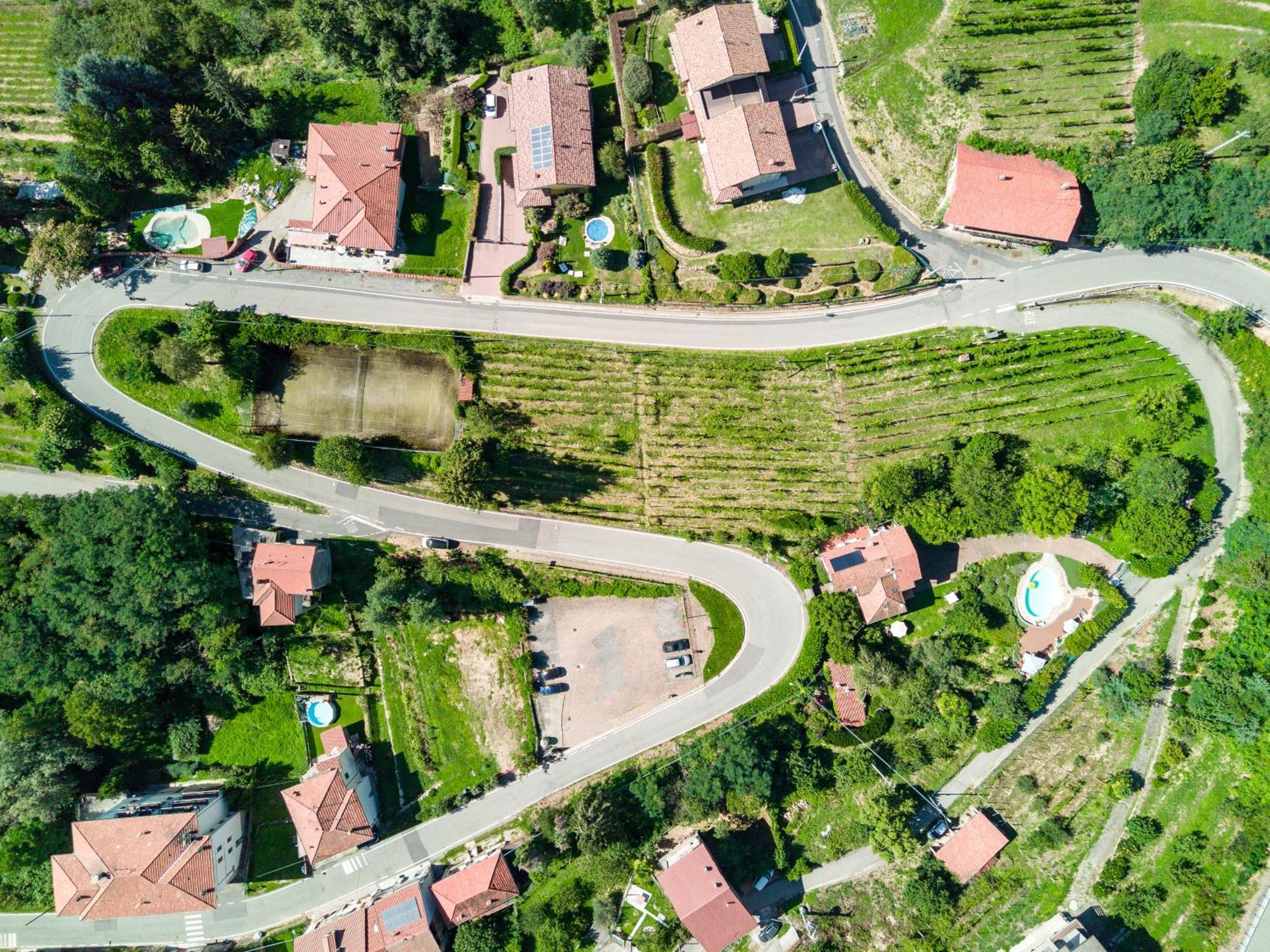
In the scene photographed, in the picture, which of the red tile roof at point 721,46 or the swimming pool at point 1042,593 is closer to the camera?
the red tile roof at point 721,46

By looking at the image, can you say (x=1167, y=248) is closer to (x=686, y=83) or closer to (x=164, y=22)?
(x=686, y=83)

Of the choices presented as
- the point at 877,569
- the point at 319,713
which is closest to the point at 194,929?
the point at 319,713

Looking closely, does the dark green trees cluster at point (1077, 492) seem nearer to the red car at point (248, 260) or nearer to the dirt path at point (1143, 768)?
the dirt path at point (1143, 768)

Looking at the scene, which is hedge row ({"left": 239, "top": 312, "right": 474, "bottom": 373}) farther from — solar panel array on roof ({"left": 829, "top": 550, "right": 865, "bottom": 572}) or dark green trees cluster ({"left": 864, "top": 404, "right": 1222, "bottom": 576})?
dark green trees cluster ({"left": 864, "top": 404, "right": 1222, "bottom": 576})

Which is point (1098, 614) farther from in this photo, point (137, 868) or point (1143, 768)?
point (137, 868)

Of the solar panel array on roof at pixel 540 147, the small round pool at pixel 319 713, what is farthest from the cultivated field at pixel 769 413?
the small round pool at pixel 319 713

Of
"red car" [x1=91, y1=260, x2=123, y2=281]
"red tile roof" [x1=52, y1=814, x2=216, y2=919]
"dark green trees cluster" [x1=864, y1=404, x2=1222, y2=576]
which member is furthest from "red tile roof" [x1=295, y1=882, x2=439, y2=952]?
"red car" [x1=91, y1=260, x2=123, y2=281]
